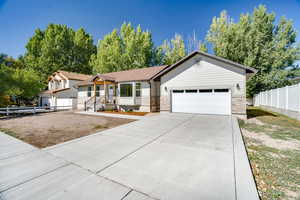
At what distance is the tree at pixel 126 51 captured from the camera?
25.9 meters

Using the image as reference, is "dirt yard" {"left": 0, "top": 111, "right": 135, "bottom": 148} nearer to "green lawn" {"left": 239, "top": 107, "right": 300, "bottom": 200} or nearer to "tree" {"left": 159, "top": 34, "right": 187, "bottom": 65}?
"green lawn" {"left": 239, "top": 107, "right": 300, "bottom": 200}

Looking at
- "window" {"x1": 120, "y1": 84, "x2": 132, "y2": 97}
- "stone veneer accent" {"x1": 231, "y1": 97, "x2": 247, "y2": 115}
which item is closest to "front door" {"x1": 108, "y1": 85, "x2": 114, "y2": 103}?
"window" {"x1": 120, "y1": 84, "x2": 132, "y2": 97}

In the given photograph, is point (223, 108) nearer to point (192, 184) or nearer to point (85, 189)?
point (192, 184)

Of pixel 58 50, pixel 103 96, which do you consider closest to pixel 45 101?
pixel 58 50

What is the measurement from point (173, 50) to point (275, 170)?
93.7ft

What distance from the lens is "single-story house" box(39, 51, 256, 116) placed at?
10.2 m

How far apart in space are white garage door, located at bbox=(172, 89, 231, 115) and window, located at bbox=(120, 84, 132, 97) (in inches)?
207

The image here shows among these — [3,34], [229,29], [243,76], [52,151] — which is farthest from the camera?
[229,29]

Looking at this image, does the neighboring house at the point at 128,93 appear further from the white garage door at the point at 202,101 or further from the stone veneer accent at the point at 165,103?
the white garage door at the point at 202,101

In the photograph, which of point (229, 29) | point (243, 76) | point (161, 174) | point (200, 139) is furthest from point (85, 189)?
point (229, 29)

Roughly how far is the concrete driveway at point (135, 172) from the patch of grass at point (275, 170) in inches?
9.2

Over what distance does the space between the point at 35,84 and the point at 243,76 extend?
27137mm

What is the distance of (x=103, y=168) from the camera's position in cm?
317

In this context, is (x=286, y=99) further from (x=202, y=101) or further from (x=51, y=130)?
(x=51, y=130)
